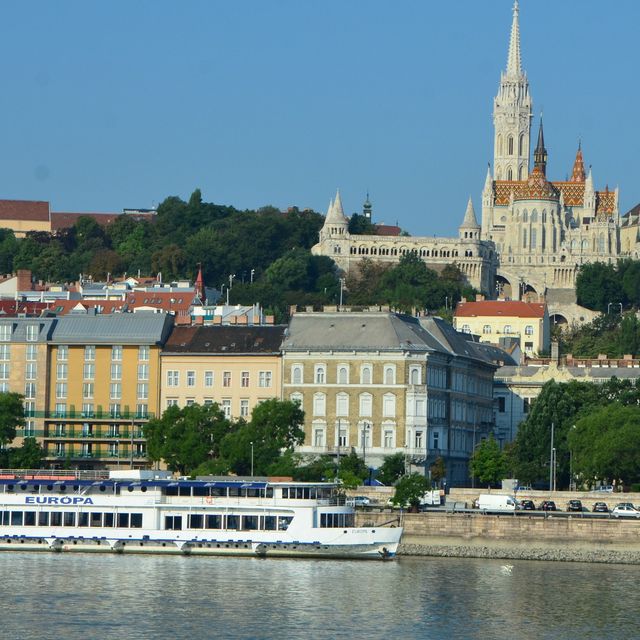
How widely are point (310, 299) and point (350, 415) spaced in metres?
88.2

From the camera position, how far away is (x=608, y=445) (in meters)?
99.7

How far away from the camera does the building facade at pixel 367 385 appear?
107 meters

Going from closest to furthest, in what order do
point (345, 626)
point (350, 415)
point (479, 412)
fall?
point (345, 626), point (350, 415), point (479, 412)

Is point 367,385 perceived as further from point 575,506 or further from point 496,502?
point 575,506

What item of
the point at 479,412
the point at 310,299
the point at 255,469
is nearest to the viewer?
the point at 255,469

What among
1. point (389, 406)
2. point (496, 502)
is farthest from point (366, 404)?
point (496, 502)

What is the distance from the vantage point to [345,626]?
6500cm

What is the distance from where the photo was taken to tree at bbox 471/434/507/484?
108m

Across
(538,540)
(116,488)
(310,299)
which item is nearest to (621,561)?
(538,540)

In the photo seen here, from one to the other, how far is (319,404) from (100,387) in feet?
35.1

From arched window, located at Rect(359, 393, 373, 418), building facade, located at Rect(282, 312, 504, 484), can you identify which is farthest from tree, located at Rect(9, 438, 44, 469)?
arched window, located at Rect(359, 393, 373, 418)

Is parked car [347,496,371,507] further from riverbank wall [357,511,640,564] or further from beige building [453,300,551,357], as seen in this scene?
beige building [453,300,551,357]

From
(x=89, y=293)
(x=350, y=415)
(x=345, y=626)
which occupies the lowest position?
(x=345, y=626)

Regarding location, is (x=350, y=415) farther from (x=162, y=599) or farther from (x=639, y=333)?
(x=639, y=333)
